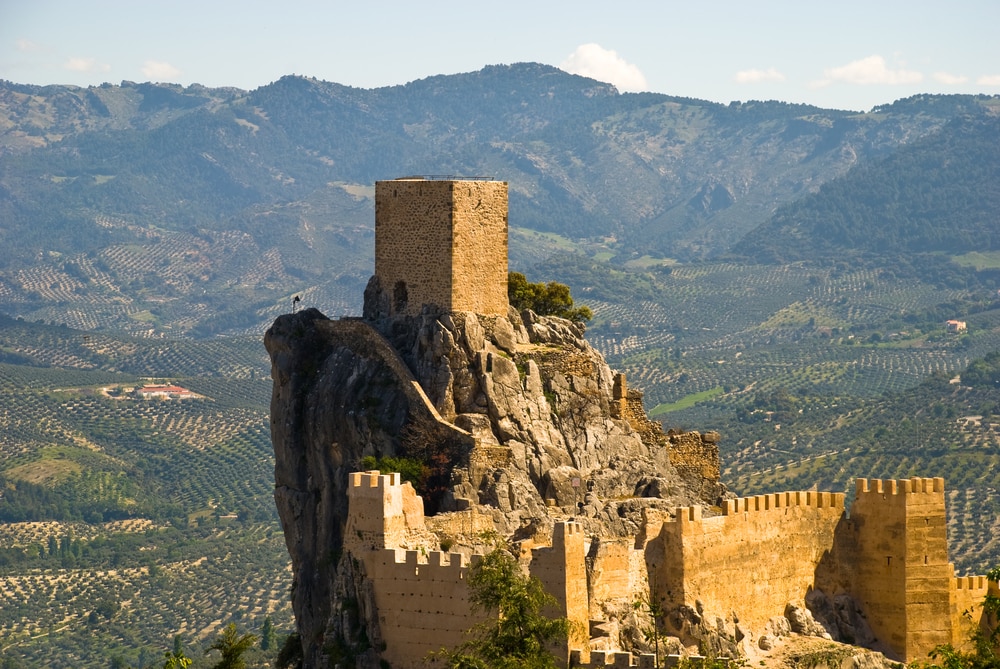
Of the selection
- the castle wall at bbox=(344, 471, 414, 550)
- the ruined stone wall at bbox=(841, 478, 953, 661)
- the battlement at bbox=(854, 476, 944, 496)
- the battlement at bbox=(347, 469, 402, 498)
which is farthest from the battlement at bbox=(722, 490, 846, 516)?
the battlement at bbox=(347, 469, 402, 498)

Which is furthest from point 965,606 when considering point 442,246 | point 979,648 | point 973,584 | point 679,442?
point 442,246

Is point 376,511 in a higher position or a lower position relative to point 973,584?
higher

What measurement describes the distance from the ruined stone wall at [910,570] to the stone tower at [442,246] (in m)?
15.9

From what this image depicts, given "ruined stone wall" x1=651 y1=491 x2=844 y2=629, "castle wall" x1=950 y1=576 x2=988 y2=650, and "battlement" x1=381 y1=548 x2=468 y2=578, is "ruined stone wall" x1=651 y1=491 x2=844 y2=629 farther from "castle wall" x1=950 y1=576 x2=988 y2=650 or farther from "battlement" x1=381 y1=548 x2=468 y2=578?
"battlement" x1=381 y1=548 x2=468 y2=578

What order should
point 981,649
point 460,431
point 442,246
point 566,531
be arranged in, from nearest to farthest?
point 566,531, point 981,649, point 460,431, point 442,246

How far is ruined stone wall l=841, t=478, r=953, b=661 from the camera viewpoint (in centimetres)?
6419

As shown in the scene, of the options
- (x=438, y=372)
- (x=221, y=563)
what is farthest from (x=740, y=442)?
(x=438, y=372)

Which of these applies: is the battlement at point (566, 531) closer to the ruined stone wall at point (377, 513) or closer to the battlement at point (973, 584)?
the ruined stone wall at point (377, 513)

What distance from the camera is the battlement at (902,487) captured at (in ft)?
211

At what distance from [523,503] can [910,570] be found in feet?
38.6

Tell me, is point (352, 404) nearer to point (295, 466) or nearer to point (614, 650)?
point (295, 466)

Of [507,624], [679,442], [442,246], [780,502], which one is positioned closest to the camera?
[507,624]

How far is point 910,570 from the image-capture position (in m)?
64.1

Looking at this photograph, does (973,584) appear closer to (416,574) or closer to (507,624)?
(507,624)
